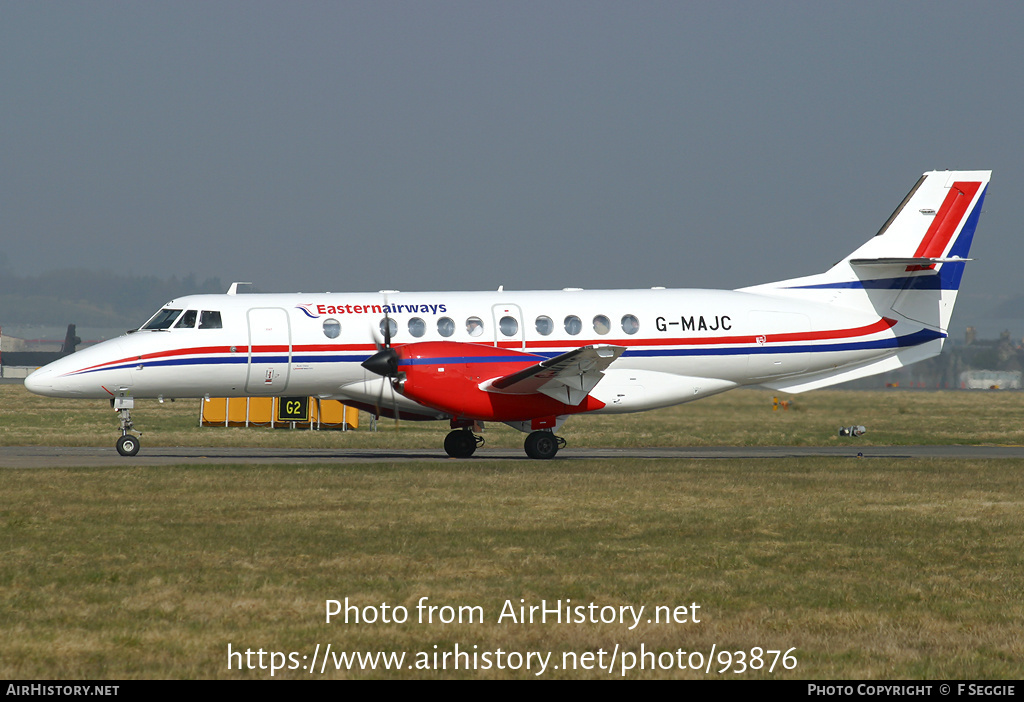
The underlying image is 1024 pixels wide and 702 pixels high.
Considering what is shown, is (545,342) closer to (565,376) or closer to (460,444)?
(565,376)

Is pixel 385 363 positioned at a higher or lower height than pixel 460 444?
higher

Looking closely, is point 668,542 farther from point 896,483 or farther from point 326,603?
point 896,483

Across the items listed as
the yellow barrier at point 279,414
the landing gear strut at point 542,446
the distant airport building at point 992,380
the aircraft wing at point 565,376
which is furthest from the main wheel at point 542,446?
the distant airport building at point 992,380

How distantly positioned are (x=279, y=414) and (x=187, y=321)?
1241 centimetres

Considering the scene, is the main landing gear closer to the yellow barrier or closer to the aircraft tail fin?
the aircraft tail fin

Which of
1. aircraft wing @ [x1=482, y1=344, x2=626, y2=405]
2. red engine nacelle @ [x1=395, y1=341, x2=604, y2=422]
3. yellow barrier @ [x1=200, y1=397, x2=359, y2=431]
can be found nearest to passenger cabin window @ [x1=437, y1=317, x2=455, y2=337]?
red engine nacelle @ [x1=395, y1=341, x2=604, y2=422]

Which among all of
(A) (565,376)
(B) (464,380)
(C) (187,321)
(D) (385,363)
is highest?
(C) (187,321)

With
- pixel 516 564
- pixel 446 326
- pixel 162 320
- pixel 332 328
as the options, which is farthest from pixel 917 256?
pixel 516 564

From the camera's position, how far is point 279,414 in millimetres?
36500

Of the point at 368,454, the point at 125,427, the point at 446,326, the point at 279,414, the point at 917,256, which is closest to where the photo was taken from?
the point at 446,326

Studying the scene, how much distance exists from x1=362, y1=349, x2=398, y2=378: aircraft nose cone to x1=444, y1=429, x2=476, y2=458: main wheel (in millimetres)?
2722
